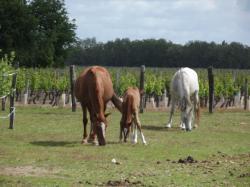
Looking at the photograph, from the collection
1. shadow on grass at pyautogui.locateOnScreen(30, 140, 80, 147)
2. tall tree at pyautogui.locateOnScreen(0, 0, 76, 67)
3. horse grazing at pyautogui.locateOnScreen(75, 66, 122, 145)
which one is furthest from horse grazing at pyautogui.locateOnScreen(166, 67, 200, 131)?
tall tree at pyautogui.locateOnScreen(0, 0, 76, 67)

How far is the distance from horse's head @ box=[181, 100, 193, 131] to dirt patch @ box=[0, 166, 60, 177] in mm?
8769

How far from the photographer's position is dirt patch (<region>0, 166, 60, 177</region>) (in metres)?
11.5

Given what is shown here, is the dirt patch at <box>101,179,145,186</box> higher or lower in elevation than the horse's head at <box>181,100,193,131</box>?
lower

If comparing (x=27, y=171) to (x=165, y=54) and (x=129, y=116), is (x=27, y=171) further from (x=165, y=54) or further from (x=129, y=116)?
(x=165, y=54)

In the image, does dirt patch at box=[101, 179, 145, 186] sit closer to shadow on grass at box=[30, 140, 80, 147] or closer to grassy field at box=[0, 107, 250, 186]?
grassy field at box=[0, 107, 250, 186]

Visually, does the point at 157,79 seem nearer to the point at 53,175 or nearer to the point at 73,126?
the point at 73,126

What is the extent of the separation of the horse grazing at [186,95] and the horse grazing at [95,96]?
13.0 feet

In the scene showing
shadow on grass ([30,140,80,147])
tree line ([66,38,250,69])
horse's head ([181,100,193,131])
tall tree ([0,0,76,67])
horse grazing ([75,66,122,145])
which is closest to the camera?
horse grazing ([75,66,122,145])

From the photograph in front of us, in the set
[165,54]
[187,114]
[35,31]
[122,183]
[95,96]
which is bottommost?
[122,183]

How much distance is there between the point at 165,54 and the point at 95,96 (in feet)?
252

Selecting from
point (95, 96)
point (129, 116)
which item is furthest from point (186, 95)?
point (95, 96)

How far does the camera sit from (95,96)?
15805 millimetres

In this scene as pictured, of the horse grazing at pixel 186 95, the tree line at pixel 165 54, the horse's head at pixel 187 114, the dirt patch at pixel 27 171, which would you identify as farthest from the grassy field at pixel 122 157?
the tree line at pixel 165 54

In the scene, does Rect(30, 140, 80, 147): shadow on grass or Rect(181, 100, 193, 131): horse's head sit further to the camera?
Rect(181, 100, 193, 131): horse's head
